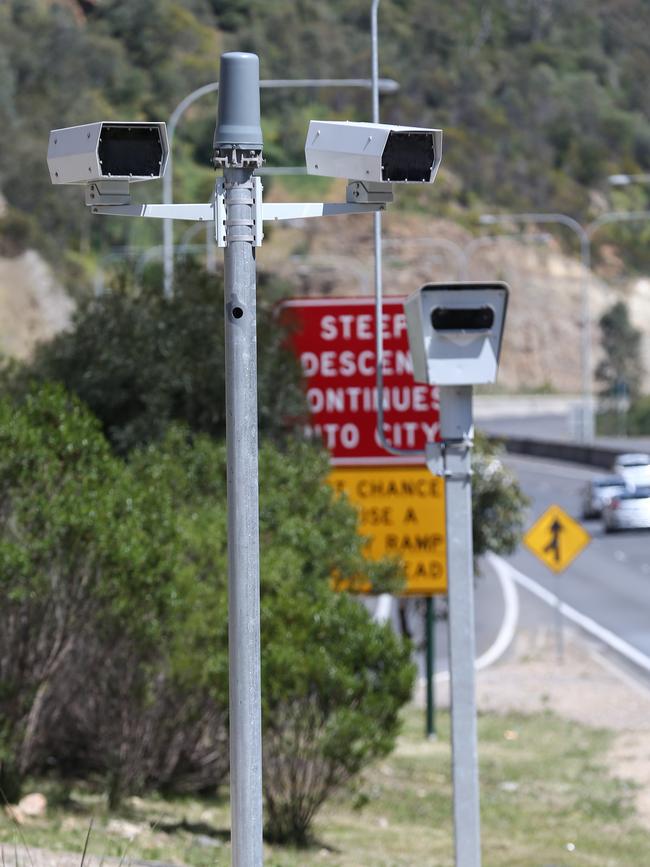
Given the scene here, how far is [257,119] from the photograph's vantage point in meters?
5.70

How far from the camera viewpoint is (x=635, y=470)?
50.7 metres

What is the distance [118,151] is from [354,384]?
1034 centimetres

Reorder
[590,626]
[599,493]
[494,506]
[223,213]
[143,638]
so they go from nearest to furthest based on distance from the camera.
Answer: [223,213]
[143,638]
[494,506]
[590,626]
[599,493]

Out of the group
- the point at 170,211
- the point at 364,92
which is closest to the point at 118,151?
the point at 170,211

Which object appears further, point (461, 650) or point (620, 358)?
point (620, 358)

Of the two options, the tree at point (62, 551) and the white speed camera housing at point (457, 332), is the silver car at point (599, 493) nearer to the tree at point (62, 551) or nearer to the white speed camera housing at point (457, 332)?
the tree at point (62, 551)

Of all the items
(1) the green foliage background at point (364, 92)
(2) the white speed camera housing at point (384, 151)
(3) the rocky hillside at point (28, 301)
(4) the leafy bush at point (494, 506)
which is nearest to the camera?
(2) the white speed camera housing at point (384, 151)

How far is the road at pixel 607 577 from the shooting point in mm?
30359

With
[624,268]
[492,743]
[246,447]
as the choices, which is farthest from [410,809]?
[624,268]

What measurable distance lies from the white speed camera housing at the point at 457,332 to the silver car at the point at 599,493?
38111mm

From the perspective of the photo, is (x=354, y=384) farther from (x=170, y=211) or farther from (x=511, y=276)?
(x=511, y=276)

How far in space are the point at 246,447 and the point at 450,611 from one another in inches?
90.3

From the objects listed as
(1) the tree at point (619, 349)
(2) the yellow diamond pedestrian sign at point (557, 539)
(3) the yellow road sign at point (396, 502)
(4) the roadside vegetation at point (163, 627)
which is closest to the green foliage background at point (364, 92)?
(1) the tree at point (619, 349)

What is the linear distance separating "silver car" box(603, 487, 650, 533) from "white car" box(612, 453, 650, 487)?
31.0 inches
